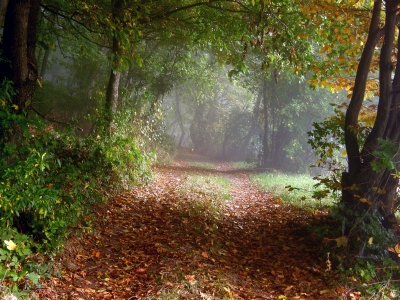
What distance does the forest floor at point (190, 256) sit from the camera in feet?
14.9

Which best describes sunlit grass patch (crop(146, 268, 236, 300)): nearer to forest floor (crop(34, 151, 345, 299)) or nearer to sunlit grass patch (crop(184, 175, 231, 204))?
forest floor (crop(34, 151, 345, 299))

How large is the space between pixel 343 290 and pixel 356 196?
1.72m

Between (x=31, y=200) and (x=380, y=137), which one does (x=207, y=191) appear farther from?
(x=31, y=200)

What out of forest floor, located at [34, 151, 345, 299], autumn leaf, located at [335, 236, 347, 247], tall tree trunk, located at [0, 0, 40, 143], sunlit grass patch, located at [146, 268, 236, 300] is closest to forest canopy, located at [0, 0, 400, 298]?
tall tree trunk, located at [0, 0, 40, 143]

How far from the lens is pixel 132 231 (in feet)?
21.4

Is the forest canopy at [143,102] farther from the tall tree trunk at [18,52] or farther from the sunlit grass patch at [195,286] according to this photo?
the sunlit grass patch at [195,286]

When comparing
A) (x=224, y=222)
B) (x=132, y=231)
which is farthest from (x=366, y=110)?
(x=132, y=231)

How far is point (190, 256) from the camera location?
5.62 metres

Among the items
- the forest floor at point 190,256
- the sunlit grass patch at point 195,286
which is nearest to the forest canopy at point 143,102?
the forest floor at point 190,256

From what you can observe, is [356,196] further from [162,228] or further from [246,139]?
[246,139]

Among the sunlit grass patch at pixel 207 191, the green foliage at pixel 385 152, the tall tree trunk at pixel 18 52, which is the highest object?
the tall tree trunk at pixel 18 52

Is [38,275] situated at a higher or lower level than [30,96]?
lower

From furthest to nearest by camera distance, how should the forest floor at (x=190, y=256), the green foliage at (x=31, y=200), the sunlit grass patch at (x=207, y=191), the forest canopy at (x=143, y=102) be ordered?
the sunlit grass patch at (x=207, y=191)
the forest canopy at (x=143, y=102)
the forest floor at (x=190, y=256)
the green foliage at (x=31, y=200)

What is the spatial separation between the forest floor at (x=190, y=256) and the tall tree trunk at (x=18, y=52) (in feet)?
7.03
